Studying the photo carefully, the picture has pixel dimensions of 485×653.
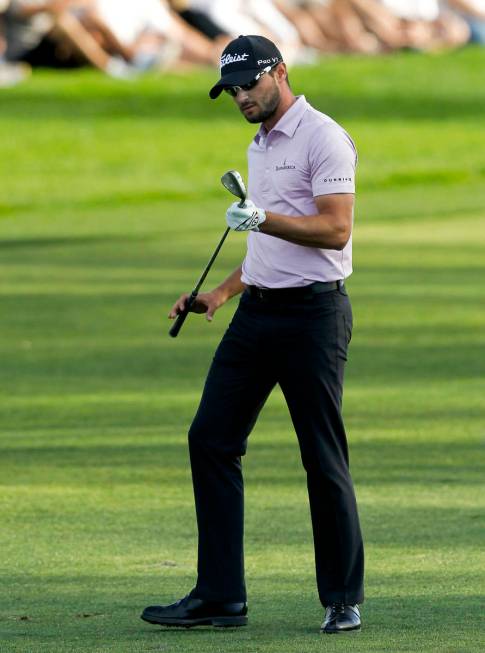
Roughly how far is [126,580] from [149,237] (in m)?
17.5

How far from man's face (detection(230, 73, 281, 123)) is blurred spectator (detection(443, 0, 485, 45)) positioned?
72148 mm

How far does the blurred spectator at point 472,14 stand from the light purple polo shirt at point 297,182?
7213cm

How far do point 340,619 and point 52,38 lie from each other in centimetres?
5165

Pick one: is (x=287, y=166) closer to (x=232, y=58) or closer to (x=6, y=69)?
(x=232, y=58)

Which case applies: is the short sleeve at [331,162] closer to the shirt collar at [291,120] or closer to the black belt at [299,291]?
the shirt collar at [291,120]

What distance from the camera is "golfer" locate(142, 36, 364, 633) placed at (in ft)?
21.9

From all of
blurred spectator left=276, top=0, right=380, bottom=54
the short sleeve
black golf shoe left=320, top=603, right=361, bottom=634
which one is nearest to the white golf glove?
the short sleeve

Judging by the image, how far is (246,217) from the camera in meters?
6.35

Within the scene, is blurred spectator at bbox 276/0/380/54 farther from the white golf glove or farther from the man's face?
the white golf glove

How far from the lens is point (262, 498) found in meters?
9.61

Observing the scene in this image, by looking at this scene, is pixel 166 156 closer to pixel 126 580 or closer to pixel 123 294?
pixel 123 294

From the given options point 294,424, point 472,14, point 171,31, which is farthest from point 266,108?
point 472,14

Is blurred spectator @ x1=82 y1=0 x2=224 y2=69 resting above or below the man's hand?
above

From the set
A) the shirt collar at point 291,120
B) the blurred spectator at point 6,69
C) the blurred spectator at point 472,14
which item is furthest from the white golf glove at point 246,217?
the blurred spectator at point 472,14
